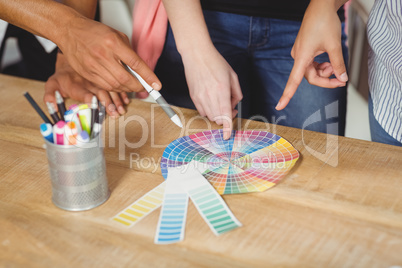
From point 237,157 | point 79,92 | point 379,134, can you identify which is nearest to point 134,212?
point 237,157

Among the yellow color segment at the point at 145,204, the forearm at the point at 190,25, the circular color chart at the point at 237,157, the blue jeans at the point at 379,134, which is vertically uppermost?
the forearm at the point at 190,25

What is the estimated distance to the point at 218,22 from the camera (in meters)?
1.20

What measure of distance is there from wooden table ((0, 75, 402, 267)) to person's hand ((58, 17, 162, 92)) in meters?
0.12

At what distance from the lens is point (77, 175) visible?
2.14ft

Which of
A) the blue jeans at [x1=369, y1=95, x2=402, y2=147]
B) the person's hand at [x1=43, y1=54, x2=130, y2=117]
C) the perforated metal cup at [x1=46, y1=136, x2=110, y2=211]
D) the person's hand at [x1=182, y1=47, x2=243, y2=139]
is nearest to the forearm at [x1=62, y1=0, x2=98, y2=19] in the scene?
the person's hand at [x1=43, y1=54, x2=130, y2=117]

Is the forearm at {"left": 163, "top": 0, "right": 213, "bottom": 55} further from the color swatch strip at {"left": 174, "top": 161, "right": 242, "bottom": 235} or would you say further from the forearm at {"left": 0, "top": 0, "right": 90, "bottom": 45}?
the color swatch strip at {"left": 174, "top": 161, "right": 242, "bottom": 235}

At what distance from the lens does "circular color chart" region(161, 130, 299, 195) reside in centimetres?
75

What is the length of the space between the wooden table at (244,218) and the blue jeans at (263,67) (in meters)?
0.33

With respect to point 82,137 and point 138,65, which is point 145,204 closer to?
point 82,137

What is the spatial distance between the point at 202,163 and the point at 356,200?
0.88 ft

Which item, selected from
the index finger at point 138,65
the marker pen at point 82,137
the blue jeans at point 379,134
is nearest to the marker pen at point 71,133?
the marker pen at point 82,137

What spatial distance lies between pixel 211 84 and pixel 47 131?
0.42 m

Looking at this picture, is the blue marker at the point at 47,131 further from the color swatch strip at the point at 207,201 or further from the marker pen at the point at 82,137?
the color swatch strip at the point at 207,201

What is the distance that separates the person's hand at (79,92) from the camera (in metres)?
0.99
